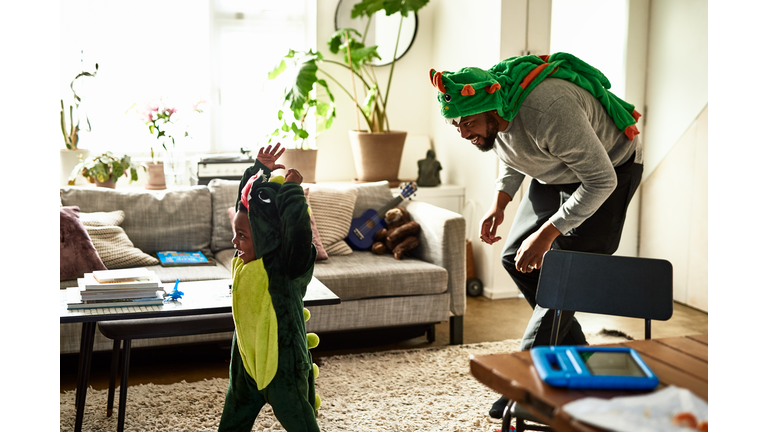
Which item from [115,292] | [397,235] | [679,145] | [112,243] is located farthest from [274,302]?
[679,145]

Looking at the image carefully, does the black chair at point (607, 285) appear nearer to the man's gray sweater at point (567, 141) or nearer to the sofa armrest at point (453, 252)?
the man's gray sweater at point (567, 141)

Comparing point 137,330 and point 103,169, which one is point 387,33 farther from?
point 137,330

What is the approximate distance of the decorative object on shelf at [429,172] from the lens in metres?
4.34

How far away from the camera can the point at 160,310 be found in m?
1.98

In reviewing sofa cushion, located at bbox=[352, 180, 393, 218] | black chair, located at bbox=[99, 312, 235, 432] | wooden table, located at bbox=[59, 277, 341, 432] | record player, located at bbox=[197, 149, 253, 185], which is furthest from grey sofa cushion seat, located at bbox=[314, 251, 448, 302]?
record player, located at bbox=[197, 149, 253, 185]

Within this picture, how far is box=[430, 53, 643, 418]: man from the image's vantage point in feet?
5.90

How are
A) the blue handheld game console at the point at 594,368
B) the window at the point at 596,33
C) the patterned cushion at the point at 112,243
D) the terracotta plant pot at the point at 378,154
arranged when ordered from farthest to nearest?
the terracotta plant pot at the point at 378,154
the window at the point at 596,33
the patterned cushion at the point at 112,243
the blue handheld game console at the point at 594,368

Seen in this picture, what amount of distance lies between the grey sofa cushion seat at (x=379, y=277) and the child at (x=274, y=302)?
121 cm

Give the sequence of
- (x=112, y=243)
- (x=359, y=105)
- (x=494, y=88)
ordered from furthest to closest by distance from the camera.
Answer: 1. (x=359, y=105)
2. (x=112, y=243)
3. (x=494, y=88)

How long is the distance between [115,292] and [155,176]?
1937 millimetres

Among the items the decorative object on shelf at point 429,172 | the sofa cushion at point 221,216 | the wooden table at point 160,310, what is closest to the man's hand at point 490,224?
the wooden table at point 160,310

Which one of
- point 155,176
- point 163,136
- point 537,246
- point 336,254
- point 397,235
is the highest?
point 163,136

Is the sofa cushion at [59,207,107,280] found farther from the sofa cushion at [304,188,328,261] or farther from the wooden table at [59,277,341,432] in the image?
the sofa cushion at [304,188,328,261]
